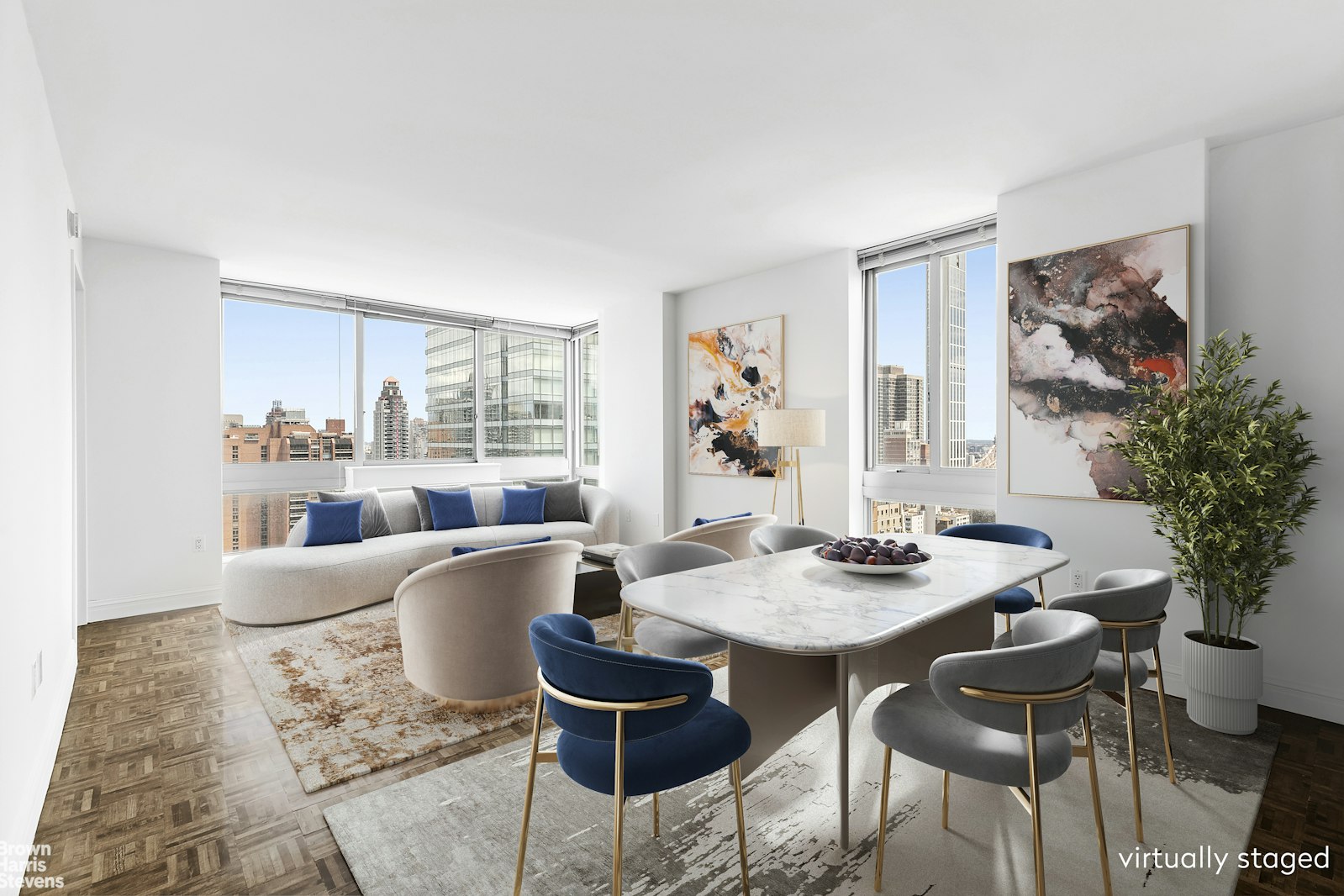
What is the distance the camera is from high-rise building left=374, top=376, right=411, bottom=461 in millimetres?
6824

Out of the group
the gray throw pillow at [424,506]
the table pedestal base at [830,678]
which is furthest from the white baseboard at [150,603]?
the table pedestal base at [830,678]

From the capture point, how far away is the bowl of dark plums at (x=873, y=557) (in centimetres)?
232

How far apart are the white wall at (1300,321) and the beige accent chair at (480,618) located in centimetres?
342

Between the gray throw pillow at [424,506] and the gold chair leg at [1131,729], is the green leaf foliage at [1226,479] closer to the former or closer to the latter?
the gold chair leg at [1131,729]

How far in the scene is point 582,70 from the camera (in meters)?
2.67

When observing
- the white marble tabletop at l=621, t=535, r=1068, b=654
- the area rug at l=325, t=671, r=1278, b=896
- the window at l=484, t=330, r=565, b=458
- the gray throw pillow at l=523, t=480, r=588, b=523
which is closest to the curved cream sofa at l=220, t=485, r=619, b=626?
the gray throw pillow at l=523, t=480, r=588, b=523

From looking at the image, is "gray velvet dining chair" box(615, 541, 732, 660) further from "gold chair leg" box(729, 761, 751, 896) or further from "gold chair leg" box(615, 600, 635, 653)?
"gold chair leg" box(729, 761, 751, 896)

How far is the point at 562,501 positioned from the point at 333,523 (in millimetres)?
2300

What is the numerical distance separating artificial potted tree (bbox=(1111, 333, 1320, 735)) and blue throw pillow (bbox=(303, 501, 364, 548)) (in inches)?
207

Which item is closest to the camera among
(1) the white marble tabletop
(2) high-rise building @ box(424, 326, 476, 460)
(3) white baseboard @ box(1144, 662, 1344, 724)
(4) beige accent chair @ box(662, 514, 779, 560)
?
(1) the white marble tabletop

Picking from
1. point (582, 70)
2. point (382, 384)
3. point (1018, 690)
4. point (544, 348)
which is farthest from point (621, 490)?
point (1018, 690)

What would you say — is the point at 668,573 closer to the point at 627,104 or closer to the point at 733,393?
the point at 627,104

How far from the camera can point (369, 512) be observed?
5633 mm

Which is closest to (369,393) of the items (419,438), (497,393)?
(419,438)
